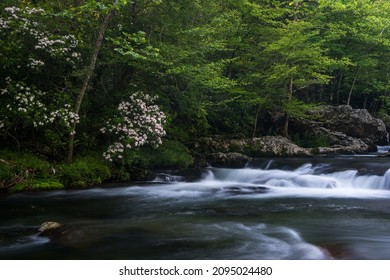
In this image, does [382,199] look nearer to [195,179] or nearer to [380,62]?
[195,179]

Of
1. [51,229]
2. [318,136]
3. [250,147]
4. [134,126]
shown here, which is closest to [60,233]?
[51,229]

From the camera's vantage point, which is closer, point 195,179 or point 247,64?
point 195,179

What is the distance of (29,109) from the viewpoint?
1070 centimetres

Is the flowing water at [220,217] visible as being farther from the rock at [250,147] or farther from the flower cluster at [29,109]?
the rock at [250,147]

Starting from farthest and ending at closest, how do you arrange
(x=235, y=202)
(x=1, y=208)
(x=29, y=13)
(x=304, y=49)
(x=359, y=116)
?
1. (x=359, y=116)
2. (x=304, y=49)
3. (x=29, y=13)
4. (x=235, y=202)
5. (x=1, y=208)

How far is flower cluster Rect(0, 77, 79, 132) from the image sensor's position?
1068cm

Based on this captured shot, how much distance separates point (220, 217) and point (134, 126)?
5.12m

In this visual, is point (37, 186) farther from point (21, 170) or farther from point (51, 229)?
point (51, 229)

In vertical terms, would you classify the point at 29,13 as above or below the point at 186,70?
above

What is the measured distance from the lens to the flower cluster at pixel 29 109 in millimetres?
10680

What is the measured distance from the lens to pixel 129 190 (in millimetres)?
11391

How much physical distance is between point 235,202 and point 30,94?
6.33m

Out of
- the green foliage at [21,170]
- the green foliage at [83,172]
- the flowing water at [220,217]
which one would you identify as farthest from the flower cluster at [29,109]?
the flowing water at [220,217]

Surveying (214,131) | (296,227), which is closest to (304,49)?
(214,131)
